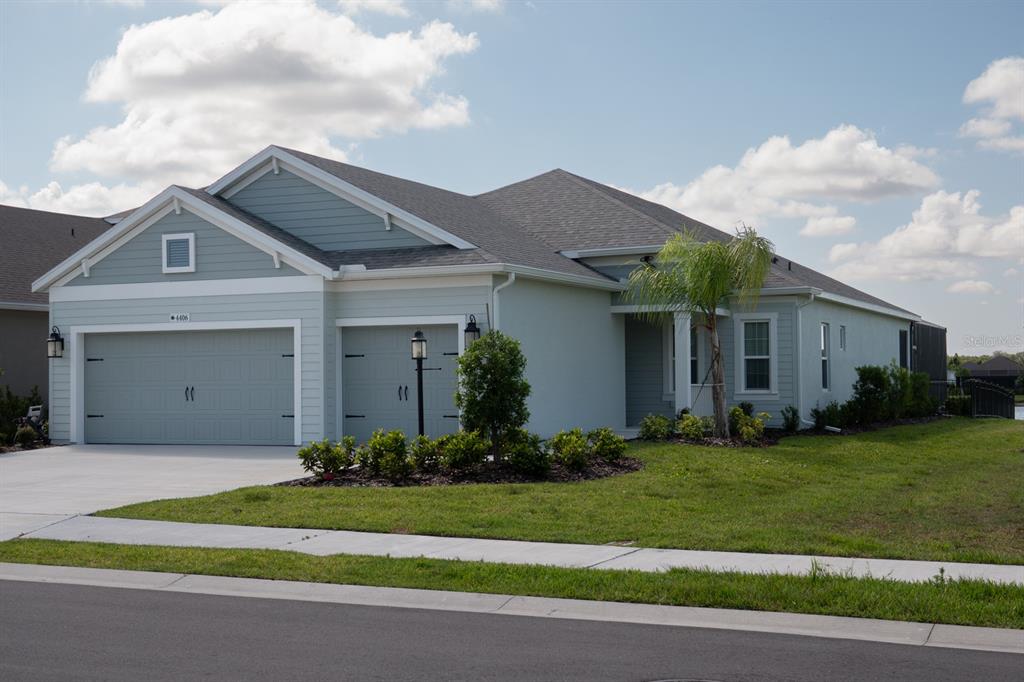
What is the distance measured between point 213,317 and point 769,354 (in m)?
11.9

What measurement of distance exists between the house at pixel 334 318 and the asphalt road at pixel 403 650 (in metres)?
11.5

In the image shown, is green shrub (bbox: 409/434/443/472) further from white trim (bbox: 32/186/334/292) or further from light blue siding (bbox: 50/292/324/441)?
white trim (bbox: 32/186/334/292)

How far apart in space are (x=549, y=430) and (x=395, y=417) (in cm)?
292

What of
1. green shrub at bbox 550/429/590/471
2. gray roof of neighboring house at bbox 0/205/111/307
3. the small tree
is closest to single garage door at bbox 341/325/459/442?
the small tree

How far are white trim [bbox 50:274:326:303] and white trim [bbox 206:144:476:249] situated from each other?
6.67ft

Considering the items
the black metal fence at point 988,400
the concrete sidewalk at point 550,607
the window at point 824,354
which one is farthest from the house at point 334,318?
the black metal fence at point 988,400

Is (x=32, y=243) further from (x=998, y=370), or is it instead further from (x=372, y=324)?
(x=998, y=370)

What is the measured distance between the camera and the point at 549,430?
825 inches

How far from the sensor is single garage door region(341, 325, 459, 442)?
66.1ft

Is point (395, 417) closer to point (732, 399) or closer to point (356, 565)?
point (732, 399)

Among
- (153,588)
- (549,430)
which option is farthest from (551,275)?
(153,588)

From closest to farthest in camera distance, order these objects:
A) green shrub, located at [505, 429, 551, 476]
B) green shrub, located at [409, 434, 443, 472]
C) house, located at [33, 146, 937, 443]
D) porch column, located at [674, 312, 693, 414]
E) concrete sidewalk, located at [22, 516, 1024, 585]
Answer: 1. concrete sidewalk, located at [22, 516, 1024, 585]
2. green shrub, located at [505, 429, 551, 476]
3. green shrub, located at [409, 434, 443, 472]
4. house, located at [33, 146, 937, 443]
5. porch column, located at [674, 312, 693, 414]

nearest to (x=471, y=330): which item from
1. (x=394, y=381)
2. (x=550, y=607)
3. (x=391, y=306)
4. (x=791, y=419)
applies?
(x=391, y=306)

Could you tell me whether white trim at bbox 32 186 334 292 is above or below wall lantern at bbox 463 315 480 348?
above
